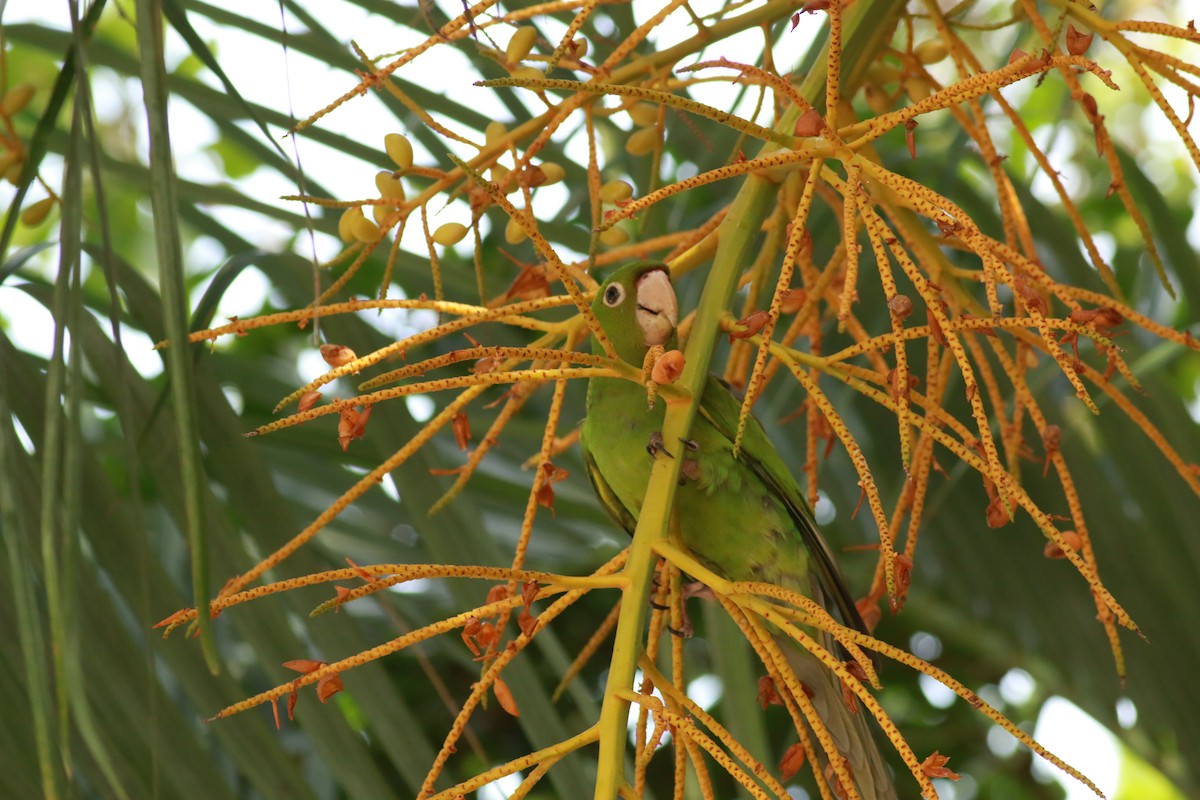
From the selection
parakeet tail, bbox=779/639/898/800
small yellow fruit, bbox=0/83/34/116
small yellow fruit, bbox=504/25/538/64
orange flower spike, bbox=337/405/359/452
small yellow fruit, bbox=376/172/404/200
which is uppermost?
small yellow fruit, bbox=0/83/34/116

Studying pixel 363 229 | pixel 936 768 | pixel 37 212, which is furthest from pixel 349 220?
pixel 936 768

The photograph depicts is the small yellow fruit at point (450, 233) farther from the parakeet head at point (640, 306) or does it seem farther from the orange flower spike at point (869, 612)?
the orange flower spike at point (869, 612)

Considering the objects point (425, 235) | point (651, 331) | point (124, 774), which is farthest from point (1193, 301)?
point (124, 774)

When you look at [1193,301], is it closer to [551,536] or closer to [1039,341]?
[1039,341]

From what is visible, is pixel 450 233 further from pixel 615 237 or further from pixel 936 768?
pixel 936 768

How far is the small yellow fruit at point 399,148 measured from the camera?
119 centimetres

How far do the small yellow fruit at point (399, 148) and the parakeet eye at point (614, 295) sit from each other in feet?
1.12

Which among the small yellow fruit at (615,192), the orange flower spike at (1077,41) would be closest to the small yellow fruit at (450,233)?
the small yellow fruit at (615,192)

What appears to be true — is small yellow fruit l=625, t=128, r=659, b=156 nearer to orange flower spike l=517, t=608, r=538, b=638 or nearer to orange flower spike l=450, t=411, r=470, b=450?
orange flower spike l=450, t=411, r=470, b=450

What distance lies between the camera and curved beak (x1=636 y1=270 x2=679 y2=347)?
139 centimetres

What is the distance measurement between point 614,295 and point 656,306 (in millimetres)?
83

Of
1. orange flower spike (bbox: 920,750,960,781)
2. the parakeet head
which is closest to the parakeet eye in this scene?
the parakeet head

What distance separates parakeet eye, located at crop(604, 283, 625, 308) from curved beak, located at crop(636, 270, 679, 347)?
0.03 meters

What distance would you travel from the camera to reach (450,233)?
1.23 meters
